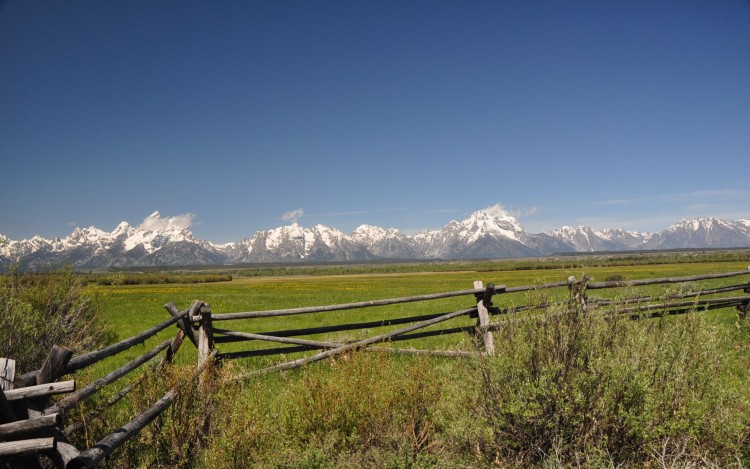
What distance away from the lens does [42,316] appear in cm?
682

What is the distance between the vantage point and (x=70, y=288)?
308 inches

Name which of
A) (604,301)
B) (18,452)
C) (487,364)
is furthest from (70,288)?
Result: (604,301)

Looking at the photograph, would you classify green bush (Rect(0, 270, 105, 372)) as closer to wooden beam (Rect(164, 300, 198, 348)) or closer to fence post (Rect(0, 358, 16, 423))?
wooden beam (Rect(164, 300, 198, 348))

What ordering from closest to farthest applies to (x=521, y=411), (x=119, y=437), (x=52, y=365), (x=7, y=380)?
1. (x=7, y=380)
2. (x=52, y=365)
3. (x=119, y=437)
4. (x=521, y=411)

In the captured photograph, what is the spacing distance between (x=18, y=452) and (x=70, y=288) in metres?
6.37

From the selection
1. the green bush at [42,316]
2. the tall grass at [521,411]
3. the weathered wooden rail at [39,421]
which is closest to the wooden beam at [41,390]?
the weathered wooden rail at [39,421]

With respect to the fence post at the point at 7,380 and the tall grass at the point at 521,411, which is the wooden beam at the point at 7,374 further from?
the tall grass at the point at 521,411

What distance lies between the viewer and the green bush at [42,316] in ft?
16.7

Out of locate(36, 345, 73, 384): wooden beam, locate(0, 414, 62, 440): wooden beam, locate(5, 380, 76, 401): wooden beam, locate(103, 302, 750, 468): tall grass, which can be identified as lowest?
locate(103, 302, 750, 468): tall grass

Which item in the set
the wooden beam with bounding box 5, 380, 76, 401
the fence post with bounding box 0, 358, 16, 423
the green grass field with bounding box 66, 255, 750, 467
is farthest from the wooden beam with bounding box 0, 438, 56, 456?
the green grass field with bounding box 66, 255, 750, 467

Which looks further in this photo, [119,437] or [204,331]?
[204,331]

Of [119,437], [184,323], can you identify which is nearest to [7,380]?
[119,437]

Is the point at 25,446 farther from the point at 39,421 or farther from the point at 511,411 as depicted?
the point at 511,411

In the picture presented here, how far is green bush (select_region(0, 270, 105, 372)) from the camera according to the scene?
201 inches
